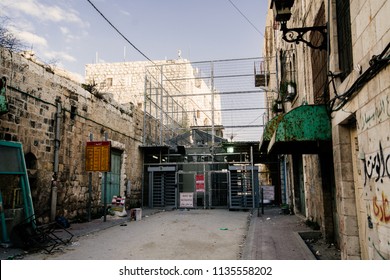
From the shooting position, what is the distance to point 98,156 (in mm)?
11016

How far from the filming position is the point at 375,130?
12.0 ft

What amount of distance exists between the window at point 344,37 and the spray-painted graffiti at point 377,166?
1642 mm

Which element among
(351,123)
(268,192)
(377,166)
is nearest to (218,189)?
(268,192)

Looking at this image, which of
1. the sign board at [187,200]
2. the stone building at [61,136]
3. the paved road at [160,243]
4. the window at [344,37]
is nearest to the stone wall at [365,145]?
the window at [344,37]

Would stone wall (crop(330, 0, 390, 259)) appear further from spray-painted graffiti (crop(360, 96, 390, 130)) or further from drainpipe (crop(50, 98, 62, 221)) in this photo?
drainpipe (crop(50, 98, 62, 221))

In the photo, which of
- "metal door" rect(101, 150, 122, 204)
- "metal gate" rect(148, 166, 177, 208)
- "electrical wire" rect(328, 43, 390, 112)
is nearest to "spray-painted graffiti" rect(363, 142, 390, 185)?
"electrical wire" rect(328, 43, 390, 112)

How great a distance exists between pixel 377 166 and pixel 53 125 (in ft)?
29.3

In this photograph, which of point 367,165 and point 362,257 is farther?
point 362,257

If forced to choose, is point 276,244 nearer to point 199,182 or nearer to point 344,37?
point 344,37

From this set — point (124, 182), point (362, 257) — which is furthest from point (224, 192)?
point (362, 257)

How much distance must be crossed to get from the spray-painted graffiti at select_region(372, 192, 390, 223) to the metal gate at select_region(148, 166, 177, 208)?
1337cm

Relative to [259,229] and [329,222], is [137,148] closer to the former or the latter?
[259,229]

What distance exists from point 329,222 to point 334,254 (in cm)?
97

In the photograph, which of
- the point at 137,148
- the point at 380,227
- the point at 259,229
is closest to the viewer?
the point at 380,227
